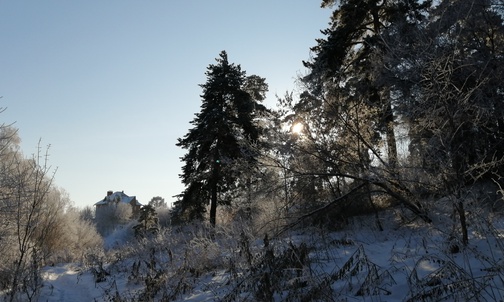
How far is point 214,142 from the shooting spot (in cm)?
2142

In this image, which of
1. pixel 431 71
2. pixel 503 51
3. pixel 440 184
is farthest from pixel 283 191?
pixel 503 51

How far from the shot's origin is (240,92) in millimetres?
22203

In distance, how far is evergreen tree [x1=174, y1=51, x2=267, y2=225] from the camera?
67.8ft

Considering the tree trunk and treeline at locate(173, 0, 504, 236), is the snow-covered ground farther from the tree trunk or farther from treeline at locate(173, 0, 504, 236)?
the tree trunk

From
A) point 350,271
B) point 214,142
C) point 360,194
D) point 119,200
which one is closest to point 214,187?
point 214,142

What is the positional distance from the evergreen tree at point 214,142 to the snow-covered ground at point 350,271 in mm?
8934

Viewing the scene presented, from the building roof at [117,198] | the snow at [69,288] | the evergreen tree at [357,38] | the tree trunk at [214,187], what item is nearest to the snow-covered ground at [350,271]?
the snow at [69,288]

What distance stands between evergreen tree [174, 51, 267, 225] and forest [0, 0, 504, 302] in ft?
21.3

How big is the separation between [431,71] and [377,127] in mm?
5267

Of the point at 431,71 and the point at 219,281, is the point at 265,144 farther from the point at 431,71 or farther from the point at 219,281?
the point at 431,71

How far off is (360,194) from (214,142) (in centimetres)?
1494

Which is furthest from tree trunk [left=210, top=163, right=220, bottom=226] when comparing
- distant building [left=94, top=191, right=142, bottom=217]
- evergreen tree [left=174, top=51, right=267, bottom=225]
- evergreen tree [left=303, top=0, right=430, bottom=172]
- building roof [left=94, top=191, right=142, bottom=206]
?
building roof [left=94, top=191, right=142, bottom=206]

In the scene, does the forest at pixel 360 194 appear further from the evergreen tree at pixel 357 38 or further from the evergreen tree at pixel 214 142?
the evergreen tree at pixel 214 142

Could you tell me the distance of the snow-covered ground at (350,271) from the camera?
12.4 feet
